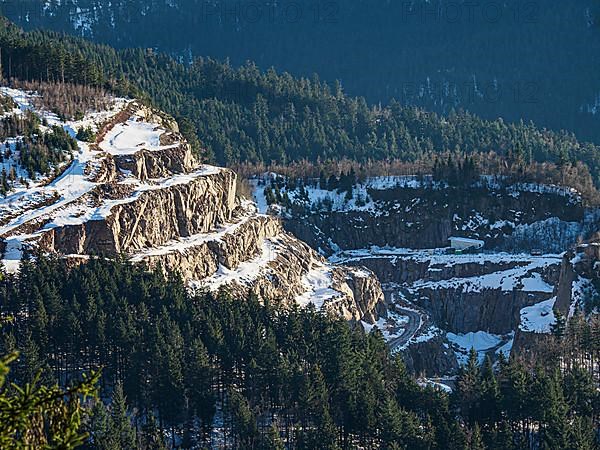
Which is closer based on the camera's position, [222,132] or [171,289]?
[171,289]

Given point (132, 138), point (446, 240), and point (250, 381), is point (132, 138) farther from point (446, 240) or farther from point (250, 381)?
point (446, 240)

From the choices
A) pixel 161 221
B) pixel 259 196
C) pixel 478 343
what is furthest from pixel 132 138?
pixel 478 343

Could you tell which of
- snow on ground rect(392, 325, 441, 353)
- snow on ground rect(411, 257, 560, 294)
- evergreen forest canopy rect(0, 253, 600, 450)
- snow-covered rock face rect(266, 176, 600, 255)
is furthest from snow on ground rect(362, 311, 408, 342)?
evergreen forest canopy rect(0, 253, 600, 450)

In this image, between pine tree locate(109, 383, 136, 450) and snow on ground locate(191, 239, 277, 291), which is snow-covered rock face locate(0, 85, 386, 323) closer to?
snow on ground locate(191, 239, 277, 291)

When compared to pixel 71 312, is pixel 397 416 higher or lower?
lower

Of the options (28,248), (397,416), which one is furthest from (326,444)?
(28,248)

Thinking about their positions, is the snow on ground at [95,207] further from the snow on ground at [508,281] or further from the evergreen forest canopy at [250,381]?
the snow on ground at [508,281]

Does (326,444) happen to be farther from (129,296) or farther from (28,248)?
(28,248)
